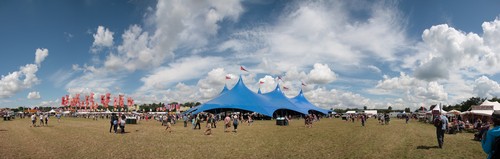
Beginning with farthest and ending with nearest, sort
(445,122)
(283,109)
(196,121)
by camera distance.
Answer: (283,109), (196,121), (445,122)

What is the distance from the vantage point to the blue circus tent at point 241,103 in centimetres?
4944

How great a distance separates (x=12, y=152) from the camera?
12.5m

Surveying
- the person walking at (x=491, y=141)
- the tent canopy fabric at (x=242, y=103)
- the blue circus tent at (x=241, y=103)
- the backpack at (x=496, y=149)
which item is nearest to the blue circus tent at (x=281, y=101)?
the tent canopy fabric at (x=242, y=103)

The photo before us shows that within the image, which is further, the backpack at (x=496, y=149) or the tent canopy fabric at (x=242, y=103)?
the tent canopy fabric at (x=242, y=103)

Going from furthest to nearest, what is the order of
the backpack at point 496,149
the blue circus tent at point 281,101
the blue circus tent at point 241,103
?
the blue circus tent at point 281,101, the blue circus tent at point 241,103, the backpack at point 496,149

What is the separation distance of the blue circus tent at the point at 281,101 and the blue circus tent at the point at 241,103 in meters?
1.76

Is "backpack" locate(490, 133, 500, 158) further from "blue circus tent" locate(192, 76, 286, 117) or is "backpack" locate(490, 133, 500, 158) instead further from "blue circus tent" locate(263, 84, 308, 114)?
"blue circus tent" locate(263, 84, 308, 114)

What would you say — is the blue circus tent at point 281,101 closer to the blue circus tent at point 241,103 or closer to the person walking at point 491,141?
the blue circus tent at point 241,103

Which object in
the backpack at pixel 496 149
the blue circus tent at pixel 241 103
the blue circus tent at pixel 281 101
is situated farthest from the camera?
the blue circus tent at pixel 281 101

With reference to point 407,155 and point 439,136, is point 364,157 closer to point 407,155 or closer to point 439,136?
point 407,155

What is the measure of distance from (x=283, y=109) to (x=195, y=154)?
4805cm

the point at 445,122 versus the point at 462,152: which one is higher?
the point at 445,122

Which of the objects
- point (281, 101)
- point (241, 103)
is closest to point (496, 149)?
point (241, 103)

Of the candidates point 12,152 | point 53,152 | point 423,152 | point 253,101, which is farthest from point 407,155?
point 253,101
